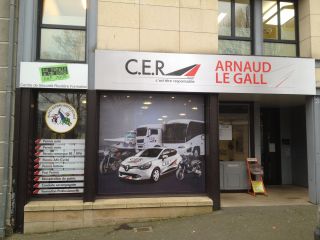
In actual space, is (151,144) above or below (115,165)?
above

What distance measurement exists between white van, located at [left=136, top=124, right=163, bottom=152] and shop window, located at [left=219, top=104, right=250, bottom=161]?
280cm

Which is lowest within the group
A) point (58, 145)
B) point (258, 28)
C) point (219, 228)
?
point (219, 228)

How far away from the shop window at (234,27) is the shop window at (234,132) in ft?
6.55

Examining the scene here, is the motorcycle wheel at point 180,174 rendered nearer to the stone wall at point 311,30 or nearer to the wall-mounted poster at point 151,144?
the wall-mounted poster at point 151,144

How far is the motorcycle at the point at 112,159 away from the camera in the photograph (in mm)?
8289

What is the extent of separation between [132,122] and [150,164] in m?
1.10

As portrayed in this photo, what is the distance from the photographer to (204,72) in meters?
8.41

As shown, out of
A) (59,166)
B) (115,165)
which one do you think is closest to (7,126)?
(59,166)

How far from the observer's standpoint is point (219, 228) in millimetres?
7270

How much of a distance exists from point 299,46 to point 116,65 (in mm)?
5114

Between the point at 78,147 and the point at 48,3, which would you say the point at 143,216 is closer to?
the point at 78,147

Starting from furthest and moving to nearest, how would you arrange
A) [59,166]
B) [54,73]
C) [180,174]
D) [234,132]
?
[234,132]
[180,174]
[59,166]
[54,73]

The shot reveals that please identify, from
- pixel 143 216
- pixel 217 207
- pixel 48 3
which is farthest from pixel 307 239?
pixel 48 3

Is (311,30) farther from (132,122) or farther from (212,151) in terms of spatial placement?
(132,122)
